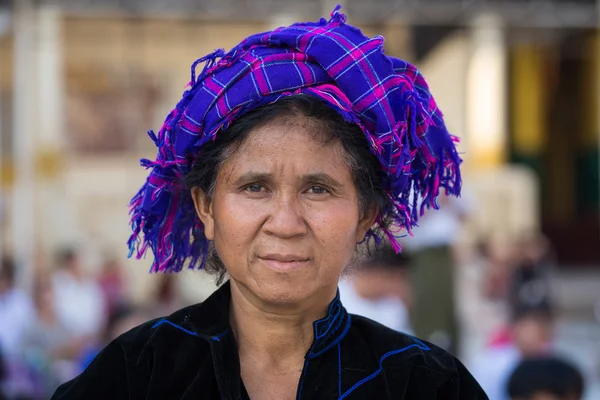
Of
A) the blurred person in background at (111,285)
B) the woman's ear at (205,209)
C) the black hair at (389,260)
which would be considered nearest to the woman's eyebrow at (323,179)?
the woman's ear at (205,209)

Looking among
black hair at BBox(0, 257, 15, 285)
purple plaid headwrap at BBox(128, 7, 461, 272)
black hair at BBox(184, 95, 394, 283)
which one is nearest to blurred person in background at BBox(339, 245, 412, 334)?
purple plaid headwrap at BBox(128, 7, 461, 272)

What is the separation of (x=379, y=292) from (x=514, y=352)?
1.03 metres

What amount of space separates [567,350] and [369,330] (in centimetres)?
952

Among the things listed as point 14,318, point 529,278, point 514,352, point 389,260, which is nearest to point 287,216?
point 389,260

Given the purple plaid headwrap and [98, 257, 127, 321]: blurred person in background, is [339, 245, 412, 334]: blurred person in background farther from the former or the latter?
[98, 257, 127, 321]: blurred person in background

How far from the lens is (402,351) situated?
6.92 ft

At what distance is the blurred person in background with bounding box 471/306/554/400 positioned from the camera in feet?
19.4

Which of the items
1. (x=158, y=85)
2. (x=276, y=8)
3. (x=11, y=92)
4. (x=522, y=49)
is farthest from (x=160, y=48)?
(x=522, y=49)

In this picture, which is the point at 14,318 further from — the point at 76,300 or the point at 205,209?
the point at 205,209

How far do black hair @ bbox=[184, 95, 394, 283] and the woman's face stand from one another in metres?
0.02

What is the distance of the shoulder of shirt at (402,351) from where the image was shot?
208 centimetres

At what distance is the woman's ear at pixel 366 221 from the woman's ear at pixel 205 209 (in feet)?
1.10

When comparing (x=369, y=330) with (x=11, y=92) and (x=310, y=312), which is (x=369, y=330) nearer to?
(x=310, y=312)

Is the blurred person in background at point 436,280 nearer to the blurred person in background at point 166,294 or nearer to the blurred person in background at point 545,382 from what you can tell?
the blurred person in background at point 166,294
